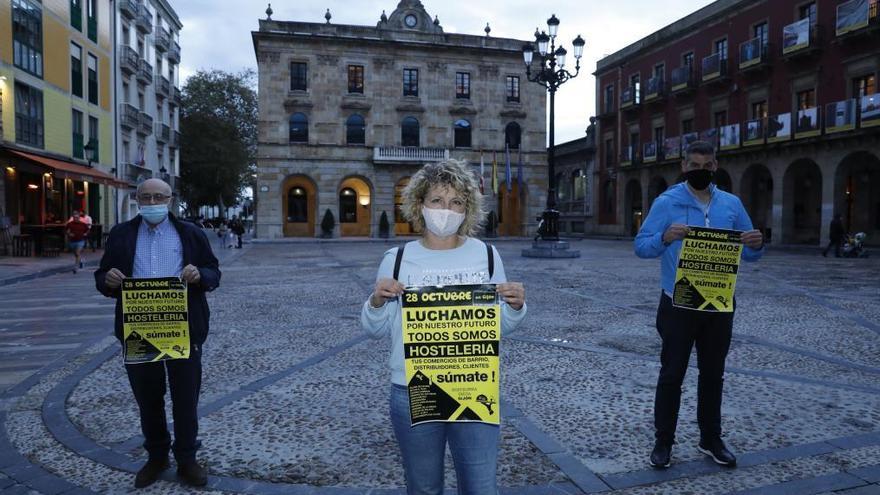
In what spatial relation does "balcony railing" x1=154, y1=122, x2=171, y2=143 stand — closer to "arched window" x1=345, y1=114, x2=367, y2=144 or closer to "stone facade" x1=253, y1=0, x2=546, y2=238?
"stone facade" x1=253, y1=0, x2=546, y2=238

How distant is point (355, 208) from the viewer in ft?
126

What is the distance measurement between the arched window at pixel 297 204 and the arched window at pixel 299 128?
3102mm

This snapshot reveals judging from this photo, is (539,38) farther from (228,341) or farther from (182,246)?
(182,246)

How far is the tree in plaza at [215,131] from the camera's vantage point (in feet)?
157

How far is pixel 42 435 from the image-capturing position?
12.6 feet

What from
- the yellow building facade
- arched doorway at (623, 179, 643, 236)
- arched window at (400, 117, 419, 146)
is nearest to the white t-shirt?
the yellow building facade

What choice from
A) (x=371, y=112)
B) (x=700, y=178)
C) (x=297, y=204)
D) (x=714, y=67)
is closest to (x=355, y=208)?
(x=297, y=204)

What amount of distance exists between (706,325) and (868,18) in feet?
82.1

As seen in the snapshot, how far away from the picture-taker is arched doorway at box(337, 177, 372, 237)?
38.0 m

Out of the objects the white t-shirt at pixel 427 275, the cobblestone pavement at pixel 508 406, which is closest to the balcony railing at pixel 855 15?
the cobblestone pavement at pixel 508 406

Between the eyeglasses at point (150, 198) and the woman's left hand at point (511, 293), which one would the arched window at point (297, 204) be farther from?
the woman's left hand at point (511, 293)

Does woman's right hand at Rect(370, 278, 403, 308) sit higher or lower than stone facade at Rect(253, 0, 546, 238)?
lower

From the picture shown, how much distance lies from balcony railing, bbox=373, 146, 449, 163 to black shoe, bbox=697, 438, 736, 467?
33.9 meters

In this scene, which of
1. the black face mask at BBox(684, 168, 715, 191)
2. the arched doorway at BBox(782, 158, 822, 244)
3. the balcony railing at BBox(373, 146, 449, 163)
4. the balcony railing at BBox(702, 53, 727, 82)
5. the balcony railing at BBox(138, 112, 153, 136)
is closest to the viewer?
the black face mask at BBox(684, 168, 715, 191)
